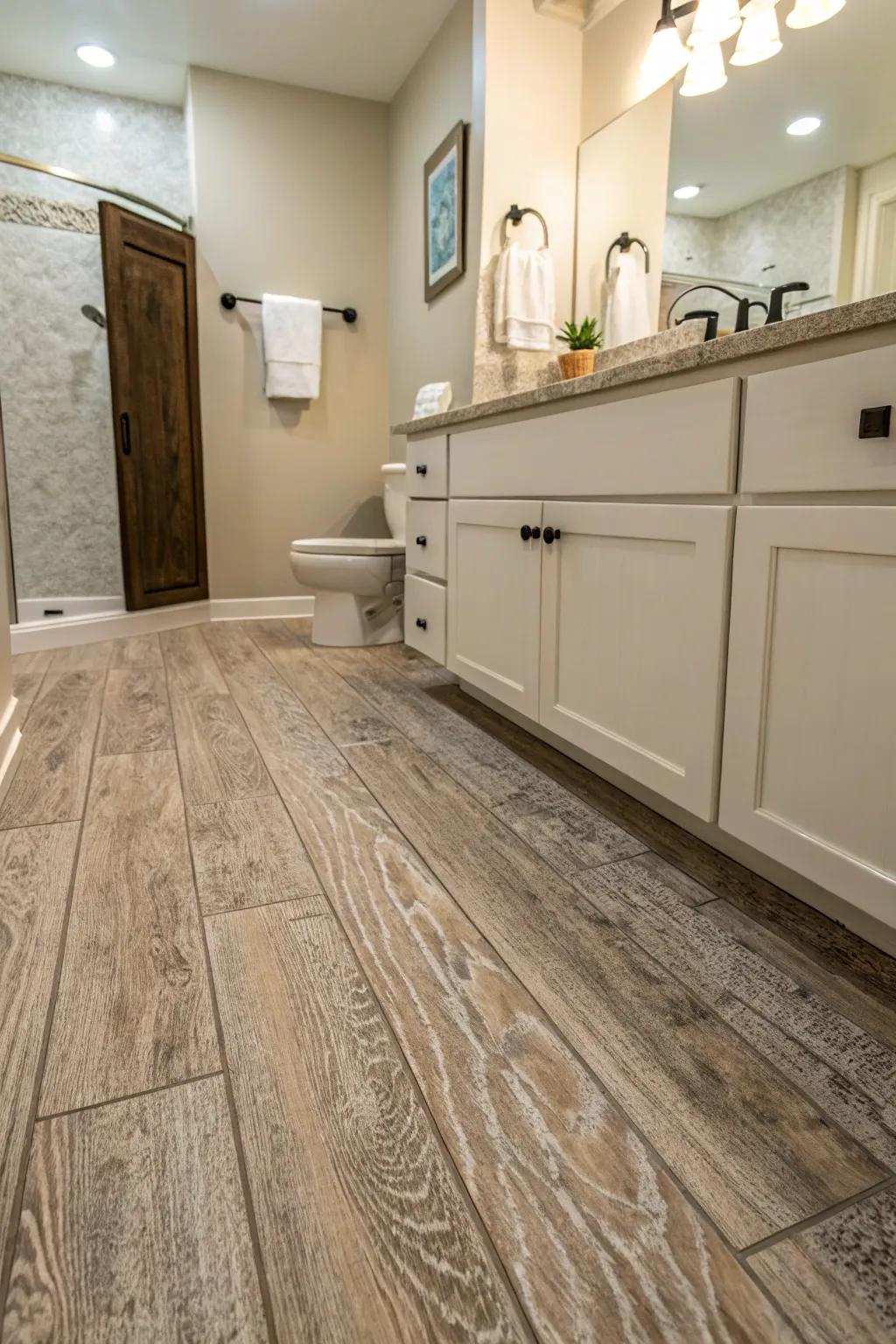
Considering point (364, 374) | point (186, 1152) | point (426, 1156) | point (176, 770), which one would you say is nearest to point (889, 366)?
point (426, 1156)

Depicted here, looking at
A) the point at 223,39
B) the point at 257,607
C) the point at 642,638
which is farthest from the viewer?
the point at 257,607

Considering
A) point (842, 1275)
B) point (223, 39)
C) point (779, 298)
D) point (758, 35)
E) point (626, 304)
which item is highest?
point (223, 39)

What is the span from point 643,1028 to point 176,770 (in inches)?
45.4

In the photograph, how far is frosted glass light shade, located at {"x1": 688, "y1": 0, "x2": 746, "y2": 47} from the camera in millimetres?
1783

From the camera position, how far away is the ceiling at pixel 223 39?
2.79 m

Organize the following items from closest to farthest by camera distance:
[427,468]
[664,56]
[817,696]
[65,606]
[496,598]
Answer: [817,696] → [496,598] → [664,56] → [427,468] → [65,606]

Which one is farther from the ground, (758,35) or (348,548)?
(758,35)

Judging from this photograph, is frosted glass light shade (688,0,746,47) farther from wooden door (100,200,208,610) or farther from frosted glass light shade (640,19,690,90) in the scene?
wooden door (100,200,208,610)

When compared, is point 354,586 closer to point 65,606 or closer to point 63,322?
point 65,606

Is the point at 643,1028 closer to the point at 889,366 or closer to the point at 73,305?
the point at 889,366

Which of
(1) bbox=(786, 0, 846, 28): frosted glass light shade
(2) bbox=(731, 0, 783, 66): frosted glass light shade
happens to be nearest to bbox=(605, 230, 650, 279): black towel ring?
(2) bbox=(731, 0, 783, 66): frosted glass light shade

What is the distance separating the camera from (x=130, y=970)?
100cm

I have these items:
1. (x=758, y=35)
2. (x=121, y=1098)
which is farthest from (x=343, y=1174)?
(x=758, y=35)

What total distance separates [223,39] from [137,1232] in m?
3.78
